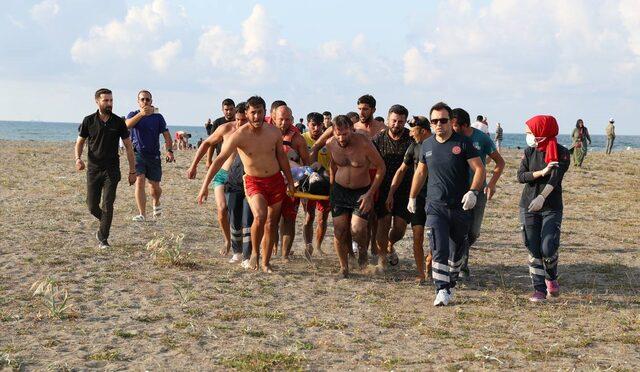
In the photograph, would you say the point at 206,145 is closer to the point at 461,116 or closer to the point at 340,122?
the point at 340,122

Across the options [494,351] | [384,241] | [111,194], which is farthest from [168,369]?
[111,194]

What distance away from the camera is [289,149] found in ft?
32.1

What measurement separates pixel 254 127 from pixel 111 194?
2.36 metres

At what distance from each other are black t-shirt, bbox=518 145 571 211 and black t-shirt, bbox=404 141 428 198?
111cm

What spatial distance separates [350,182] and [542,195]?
→ 2.20 metres

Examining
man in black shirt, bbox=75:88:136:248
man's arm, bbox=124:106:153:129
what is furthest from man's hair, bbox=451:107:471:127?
man's arm, bbox=124:106:153:129

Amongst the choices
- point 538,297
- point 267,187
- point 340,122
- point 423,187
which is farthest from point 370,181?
point 538,297

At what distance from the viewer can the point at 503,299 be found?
7.99m

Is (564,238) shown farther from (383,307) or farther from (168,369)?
(168,369)

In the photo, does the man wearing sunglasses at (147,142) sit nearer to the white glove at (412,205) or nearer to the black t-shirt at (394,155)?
the black t-shirt at (394,155)

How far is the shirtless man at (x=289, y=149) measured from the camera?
9648 mm

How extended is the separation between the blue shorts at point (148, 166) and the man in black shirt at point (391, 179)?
177 inches

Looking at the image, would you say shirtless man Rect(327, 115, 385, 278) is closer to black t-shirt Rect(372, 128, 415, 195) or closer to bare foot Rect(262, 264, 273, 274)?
black t-shirt Rect(372, 128, 415, 195)

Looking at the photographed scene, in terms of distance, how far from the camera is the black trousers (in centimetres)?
1009
